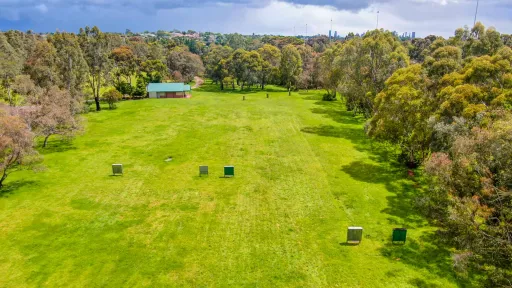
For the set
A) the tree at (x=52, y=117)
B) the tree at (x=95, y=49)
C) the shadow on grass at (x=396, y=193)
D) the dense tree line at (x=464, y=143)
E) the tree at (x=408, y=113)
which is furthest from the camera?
the tree at (x=95, y=49)

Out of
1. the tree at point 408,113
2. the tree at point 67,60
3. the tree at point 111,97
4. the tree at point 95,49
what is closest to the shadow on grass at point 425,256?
the tree at point 408,113

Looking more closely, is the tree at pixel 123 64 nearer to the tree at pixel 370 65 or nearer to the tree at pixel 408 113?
the tree at pixel 370 65

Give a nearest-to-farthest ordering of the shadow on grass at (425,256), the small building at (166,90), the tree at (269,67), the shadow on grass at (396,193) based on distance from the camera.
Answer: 1. the shadow on grass at (425,256)
2. the shadow on grass at (396,193)
3. the small building at (166,90)
4. the tree at (269,67)

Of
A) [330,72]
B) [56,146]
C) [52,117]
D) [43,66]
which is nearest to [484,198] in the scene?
[52,117]

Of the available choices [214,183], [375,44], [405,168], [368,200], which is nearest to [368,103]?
[375,44]

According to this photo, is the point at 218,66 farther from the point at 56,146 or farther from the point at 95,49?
the point at 56,146

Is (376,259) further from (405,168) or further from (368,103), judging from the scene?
(368,103)
